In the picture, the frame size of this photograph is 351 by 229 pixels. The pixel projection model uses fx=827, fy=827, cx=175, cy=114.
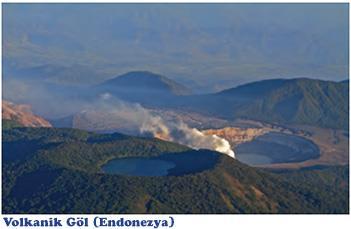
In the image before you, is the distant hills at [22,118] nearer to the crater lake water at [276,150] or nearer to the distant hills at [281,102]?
the distant hills at [281,102]

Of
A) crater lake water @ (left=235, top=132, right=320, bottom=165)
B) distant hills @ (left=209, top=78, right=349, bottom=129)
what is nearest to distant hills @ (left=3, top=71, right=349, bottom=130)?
distant hills @ (left=209, top=78, right=349, bottom=129)

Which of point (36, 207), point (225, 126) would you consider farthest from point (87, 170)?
point (225, 126)

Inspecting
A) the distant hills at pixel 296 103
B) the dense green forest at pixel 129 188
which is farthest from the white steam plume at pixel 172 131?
the dense green forest at pixel 129 188

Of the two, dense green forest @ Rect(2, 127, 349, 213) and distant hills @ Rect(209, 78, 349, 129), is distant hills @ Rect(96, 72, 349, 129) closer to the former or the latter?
distant hills @ Rect(209, 78, 349, 129)

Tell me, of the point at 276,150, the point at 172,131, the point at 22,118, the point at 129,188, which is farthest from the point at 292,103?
the point at 129,188

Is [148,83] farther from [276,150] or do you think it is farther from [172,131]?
[172,131]

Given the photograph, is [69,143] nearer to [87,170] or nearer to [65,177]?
[87,170]
